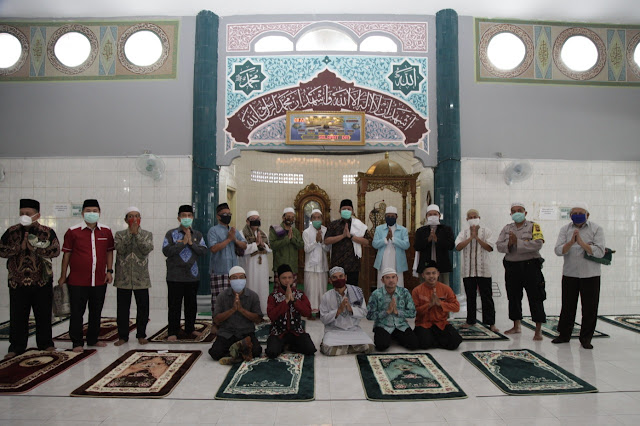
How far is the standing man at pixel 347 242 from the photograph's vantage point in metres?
5.25

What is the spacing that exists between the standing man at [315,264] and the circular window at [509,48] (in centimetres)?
318

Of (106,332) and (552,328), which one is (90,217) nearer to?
(106,332)

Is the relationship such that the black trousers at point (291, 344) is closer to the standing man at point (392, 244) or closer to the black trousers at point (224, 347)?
the black trousers at point (224, 347)

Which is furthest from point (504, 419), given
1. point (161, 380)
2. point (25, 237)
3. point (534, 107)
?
point (534, 107)

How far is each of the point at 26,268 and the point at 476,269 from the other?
4.53 meters

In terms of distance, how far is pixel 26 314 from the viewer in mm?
3980

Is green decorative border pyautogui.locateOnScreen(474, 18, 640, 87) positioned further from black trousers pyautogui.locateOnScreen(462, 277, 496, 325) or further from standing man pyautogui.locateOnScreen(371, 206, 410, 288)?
black trousers pyautogui.locateOnScreen(462, 277, 496, 325)

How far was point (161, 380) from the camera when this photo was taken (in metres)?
3.31

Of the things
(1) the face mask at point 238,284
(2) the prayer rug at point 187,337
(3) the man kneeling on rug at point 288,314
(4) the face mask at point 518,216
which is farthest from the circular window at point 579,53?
(2) the prayer rug at point 187,337

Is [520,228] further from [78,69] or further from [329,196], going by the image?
[78,69]

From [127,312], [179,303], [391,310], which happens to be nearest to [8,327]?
[127,312]

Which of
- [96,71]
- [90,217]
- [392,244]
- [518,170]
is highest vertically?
[96,71]

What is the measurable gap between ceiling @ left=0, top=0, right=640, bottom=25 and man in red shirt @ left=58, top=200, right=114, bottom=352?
10.5 ft

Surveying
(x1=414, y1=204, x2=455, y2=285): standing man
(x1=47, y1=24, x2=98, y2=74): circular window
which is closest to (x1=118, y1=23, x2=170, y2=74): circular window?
(x1=47, y1=24, x2=98, y2=74): circular window
